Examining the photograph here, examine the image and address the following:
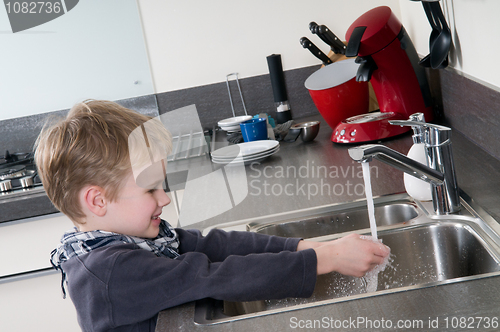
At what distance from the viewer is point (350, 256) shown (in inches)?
31.7

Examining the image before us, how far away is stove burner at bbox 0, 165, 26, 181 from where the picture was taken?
6.00 feet

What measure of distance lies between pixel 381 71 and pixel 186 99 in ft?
3.19

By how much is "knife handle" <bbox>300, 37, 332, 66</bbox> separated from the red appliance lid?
38 centimetres

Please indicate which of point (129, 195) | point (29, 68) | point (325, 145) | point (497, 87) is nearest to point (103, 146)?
point (129, 195)

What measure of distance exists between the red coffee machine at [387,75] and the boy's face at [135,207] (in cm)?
88

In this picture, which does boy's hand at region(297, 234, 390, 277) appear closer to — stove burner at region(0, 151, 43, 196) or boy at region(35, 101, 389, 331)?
boy at region(35, 101, 389, 331)

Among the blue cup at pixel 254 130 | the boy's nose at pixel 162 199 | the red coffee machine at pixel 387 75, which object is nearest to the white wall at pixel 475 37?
the red coffee machine at pixel 387 75

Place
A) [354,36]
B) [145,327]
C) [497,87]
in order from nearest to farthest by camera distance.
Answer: [145,327], [497,87], [354,36]

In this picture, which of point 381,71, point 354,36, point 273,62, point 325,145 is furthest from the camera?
point 273,62

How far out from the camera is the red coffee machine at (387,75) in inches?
57.6

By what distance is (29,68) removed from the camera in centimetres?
218

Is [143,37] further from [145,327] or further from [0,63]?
[145,327]

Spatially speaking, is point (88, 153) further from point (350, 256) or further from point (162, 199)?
point (350, 256)

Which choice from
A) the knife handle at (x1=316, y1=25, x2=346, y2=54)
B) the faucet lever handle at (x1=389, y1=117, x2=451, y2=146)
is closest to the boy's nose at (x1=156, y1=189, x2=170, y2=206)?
the faucet lever handle at (x1=389, y1=117, x2=451, y2=146)
